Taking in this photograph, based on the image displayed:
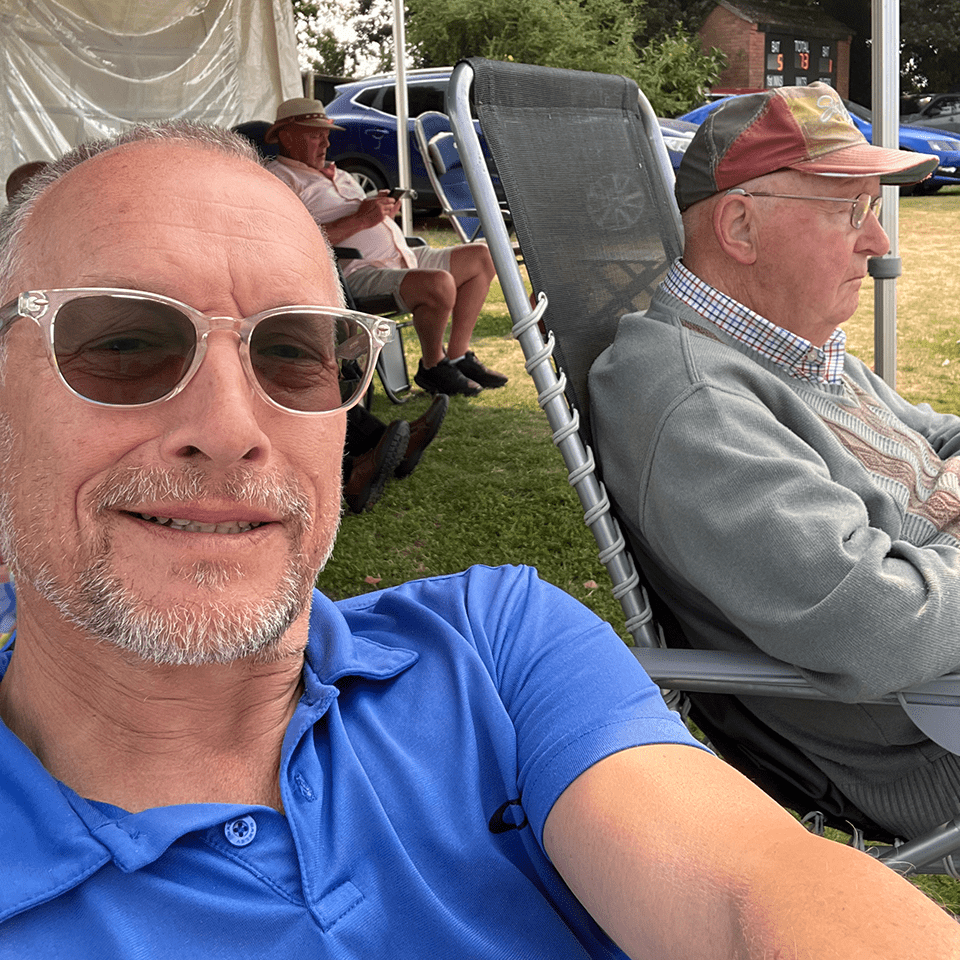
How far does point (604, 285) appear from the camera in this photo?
2363mm

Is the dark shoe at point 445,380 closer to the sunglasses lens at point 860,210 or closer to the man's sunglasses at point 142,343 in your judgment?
the sunglasses lens at point 860,210

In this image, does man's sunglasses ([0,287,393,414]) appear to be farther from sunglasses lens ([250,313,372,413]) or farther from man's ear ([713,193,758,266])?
man's ear ([713,193,758,266])

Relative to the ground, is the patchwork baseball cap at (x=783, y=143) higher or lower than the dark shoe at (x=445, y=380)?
higher

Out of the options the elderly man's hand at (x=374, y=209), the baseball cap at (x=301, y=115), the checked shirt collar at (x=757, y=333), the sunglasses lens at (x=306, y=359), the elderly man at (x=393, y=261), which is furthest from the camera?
the baseball cap at (x=301, y=115)

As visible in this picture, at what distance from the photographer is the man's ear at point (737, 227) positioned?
2.19 meters

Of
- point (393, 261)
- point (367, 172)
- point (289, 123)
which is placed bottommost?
point (367, 172)

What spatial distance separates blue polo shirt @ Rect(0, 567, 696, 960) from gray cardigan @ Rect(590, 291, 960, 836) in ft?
1.53

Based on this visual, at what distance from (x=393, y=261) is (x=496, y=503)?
2312 mm

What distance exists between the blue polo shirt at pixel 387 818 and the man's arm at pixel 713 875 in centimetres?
5

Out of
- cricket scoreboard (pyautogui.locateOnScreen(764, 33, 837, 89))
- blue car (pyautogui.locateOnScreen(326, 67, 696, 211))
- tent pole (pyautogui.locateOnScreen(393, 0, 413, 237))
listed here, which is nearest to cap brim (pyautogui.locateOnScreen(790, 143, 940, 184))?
tent pole (pyautogui.locateOnScreen(393, 0, 413, 237))

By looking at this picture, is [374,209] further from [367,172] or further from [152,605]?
[367,172]

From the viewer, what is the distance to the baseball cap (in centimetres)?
594

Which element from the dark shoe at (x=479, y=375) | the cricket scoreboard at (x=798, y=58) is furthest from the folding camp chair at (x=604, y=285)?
the cricket scoreboard at (x=798, y=58)

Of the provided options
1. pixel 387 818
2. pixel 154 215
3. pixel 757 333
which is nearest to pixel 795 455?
pixel 757 333
